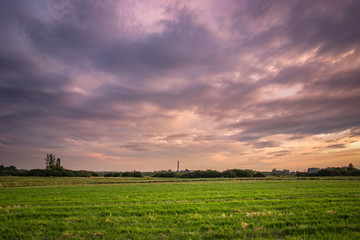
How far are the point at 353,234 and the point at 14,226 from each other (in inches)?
651

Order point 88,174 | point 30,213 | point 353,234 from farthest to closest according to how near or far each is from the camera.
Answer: point 88,174, point 30,213, point 353,234

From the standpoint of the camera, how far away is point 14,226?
1002 centimetres

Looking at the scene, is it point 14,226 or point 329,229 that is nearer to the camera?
point 329,229

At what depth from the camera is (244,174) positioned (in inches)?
4441

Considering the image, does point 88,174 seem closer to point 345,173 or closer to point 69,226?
point 69,226

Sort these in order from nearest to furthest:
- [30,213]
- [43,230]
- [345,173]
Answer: [43,230] → [30,213] → [345,173]

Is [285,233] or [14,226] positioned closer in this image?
[285,233]

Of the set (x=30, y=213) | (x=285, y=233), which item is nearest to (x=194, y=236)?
(x=285, y=233)

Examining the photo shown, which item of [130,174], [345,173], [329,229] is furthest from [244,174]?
[329,229]

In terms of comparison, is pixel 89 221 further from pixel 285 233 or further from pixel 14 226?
pixel 285 233

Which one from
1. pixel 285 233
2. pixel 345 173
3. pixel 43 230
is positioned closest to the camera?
pixel 285 233

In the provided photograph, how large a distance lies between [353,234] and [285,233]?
2611 mm

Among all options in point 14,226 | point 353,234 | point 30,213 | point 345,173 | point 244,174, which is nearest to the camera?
point 353,234

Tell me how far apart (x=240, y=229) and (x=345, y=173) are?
5221 inches
